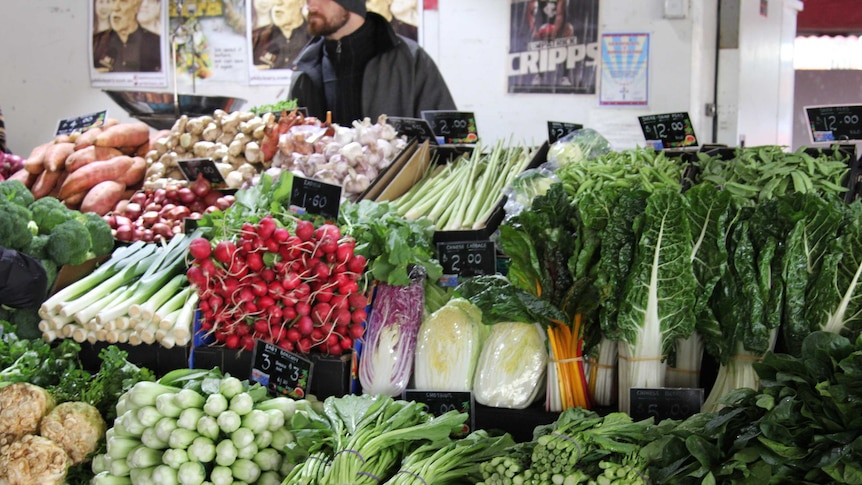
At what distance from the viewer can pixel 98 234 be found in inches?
123

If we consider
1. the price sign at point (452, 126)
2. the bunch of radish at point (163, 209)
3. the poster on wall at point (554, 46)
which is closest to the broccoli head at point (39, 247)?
the bunch of radish at point (163, 209)

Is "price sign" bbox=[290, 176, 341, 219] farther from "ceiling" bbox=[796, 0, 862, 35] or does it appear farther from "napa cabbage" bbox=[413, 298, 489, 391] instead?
"ceiling" bbox=[796, 0, 862, 35]

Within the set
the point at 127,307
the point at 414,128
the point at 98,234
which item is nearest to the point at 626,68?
the point at 414,128

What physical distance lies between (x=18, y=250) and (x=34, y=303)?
21cm

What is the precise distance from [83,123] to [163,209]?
1.37 m

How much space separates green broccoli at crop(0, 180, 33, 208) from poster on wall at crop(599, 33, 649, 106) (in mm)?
4688

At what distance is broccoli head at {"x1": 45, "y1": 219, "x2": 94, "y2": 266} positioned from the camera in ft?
9.47

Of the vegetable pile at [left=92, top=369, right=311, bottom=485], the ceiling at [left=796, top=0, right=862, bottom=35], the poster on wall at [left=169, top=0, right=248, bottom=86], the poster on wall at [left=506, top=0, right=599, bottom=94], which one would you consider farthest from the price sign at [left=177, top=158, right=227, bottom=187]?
the ceiling at [left=796, top=0, right=862, bottom=35]

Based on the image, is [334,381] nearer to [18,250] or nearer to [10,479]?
[10,479]

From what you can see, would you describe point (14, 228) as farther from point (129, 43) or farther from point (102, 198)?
point (129, 43)

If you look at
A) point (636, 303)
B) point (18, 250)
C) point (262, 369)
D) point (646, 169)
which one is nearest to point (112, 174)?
point (18, 250)

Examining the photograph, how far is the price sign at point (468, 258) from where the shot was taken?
8.86ft

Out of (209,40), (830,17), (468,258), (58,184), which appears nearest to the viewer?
(468,258)

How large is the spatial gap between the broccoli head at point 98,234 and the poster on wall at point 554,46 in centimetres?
423
